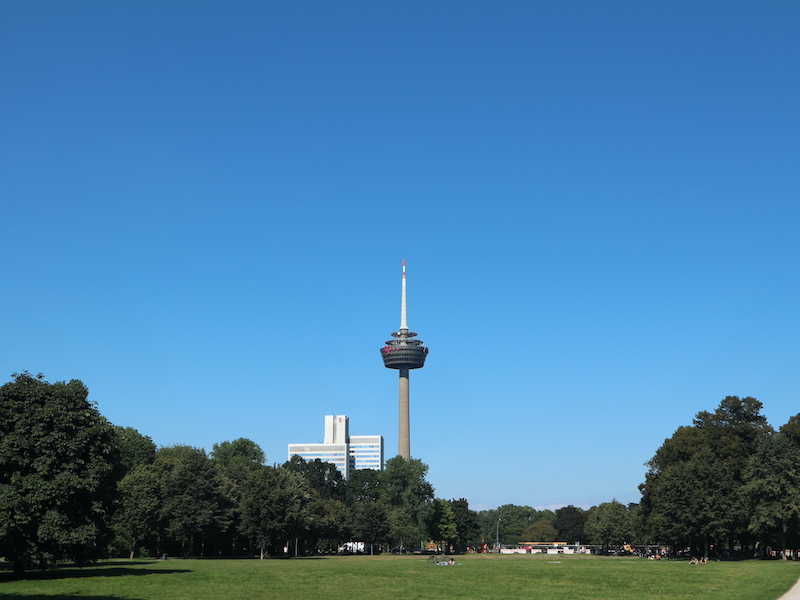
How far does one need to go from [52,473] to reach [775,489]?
7216 cm

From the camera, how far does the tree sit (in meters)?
50.8

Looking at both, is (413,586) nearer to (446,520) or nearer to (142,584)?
(142,584)

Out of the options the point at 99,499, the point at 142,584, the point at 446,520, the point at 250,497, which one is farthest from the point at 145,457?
the point at 142,584

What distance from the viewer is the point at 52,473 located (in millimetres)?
53094

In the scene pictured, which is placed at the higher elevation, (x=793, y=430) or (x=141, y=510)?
(x=793, y=430)

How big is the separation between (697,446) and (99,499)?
80.5m

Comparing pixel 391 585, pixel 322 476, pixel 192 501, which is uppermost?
pixel 322 476

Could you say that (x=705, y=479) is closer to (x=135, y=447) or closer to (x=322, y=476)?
(x=135, y=447)

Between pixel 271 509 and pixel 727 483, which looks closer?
pixel 727 483

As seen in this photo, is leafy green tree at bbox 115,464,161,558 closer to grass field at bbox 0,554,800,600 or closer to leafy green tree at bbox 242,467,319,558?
leafy green tree at bbox 242,467,319,558

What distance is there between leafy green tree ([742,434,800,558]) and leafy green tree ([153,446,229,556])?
6156cm

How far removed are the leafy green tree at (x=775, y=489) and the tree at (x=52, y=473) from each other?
221 feet

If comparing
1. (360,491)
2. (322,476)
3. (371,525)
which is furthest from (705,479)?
(322,476)

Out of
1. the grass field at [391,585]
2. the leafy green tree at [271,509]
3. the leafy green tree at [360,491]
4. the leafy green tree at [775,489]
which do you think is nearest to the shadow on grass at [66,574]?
the grass field at [391,585]
